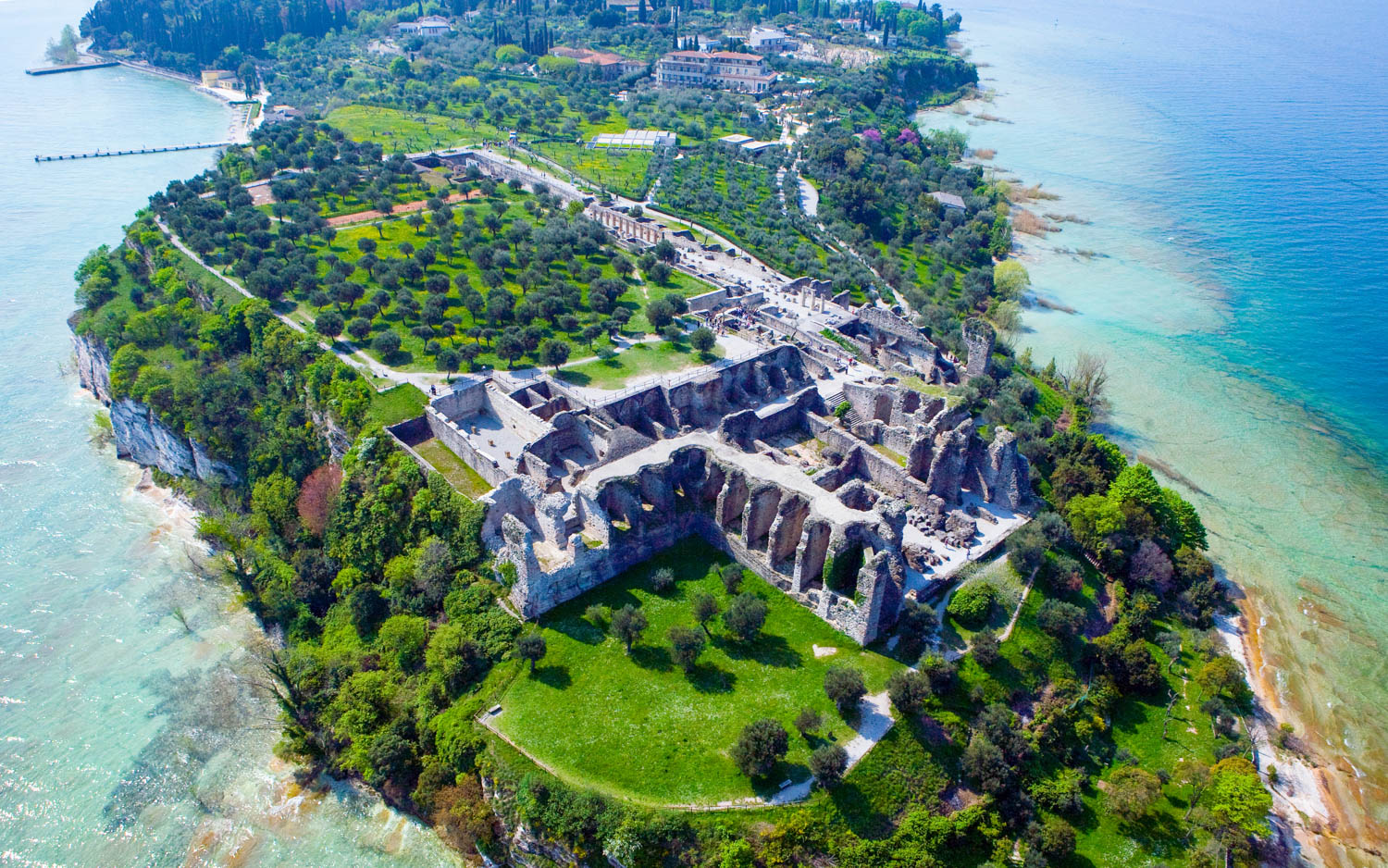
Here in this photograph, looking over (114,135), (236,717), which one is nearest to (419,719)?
(236,717)

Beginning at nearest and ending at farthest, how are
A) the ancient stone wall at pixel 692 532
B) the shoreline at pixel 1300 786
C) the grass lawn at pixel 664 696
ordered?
the grass lawn at pixel 664 696 < the shoreline at pixel 1300 786 < the ancient stone wall at pixel 692 532

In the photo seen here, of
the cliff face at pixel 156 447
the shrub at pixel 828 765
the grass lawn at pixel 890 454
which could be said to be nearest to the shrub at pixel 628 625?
the shrub at pixel 828 765

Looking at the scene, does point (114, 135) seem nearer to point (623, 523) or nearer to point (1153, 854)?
point (623, 523)

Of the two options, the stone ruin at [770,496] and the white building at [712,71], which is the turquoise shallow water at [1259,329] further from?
the white building at [712,71]

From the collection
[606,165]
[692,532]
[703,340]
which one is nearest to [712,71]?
[606,165]

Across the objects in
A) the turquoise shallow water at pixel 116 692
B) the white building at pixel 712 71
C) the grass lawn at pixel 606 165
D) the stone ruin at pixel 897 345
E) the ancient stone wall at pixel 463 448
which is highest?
the white building at pixel 712 71

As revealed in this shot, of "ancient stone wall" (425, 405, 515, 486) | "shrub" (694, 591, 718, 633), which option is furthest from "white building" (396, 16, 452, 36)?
"shrub" (694, 591, 718, 633)
